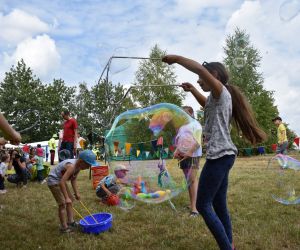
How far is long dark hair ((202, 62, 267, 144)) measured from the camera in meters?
3.64

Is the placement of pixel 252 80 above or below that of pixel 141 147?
above

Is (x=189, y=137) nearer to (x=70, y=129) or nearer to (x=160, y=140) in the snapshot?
(x=160, y=140)

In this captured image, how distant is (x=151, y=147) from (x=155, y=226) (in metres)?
1.08

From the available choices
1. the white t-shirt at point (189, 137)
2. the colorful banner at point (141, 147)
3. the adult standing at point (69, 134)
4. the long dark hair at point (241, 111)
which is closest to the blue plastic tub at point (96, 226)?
the colorful banner at point (141, 147)

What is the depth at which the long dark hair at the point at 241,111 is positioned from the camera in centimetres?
364

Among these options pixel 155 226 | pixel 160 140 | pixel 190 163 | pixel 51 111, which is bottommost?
pixel 155 226

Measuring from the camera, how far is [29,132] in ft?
179

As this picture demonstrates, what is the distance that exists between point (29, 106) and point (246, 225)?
2115 inches

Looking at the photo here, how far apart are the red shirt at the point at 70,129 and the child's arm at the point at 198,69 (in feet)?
21.7

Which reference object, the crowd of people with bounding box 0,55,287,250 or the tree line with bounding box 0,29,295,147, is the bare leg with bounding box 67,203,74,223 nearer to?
the crowd of people with bounding box 0,55,287,250

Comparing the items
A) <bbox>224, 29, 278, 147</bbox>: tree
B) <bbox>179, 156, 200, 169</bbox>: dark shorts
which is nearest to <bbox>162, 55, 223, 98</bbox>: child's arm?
<bbox>179, 156, 200, 169</bbox>: dark shorts

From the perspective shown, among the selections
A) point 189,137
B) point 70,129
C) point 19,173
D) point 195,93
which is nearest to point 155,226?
point 189,137

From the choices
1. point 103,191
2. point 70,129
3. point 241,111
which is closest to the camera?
point 241,111

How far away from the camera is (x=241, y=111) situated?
12.2ft
